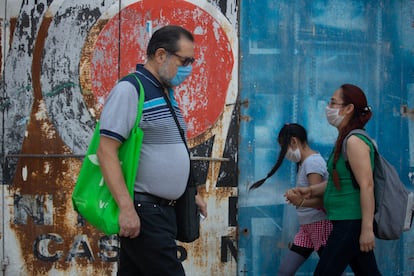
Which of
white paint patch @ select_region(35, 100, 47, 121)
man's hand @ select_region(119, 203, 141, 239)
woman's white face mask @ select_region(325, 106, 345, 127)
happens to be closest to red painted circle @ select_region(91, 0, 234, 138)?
white paint patch @ select_region(35, 100, 47, 121)

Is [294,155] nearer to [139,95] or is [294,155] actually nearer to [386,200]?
[386,200]

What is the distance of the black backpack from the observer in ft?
13.8

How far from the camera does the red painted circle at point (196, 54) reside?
5.66 metres

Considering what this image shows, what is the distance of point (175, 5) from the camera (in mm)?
5723

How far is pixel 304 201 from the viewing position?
4789 mm

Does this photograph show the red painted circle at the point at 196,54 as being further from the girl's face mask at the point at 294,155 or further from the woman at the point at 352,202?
the woman at the point at 352,202

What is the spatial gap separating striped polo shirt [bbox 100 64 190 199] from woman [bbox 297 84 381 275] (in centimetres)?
118

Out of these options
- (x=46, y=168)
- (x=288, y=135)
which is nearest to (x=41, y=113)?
(x=46, y=168)

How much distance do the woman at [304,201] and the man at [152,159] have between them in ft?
5.21

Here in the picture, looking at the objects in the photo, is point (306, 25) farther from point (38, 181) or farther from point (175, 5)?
point (38, 181)

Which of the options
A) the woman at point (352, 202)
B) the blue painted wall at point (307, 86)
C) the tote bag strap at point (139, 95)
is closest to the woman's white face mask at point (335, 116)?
the woman at point (352, 202)

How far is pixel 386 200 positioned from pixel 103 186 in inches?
72.0

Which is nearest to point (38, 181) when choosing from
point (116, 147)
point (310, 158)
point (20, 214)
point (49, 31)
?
point (20, 214)

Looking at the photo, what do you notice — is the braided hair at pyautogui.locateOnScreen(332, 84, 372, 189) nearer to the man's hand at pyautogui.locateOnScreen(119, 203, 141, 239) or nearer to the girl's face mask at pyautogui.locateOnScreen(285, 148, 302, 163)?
the girl's face mask at pyautogui.locateOnScreen(285, 148, 302, 163)
